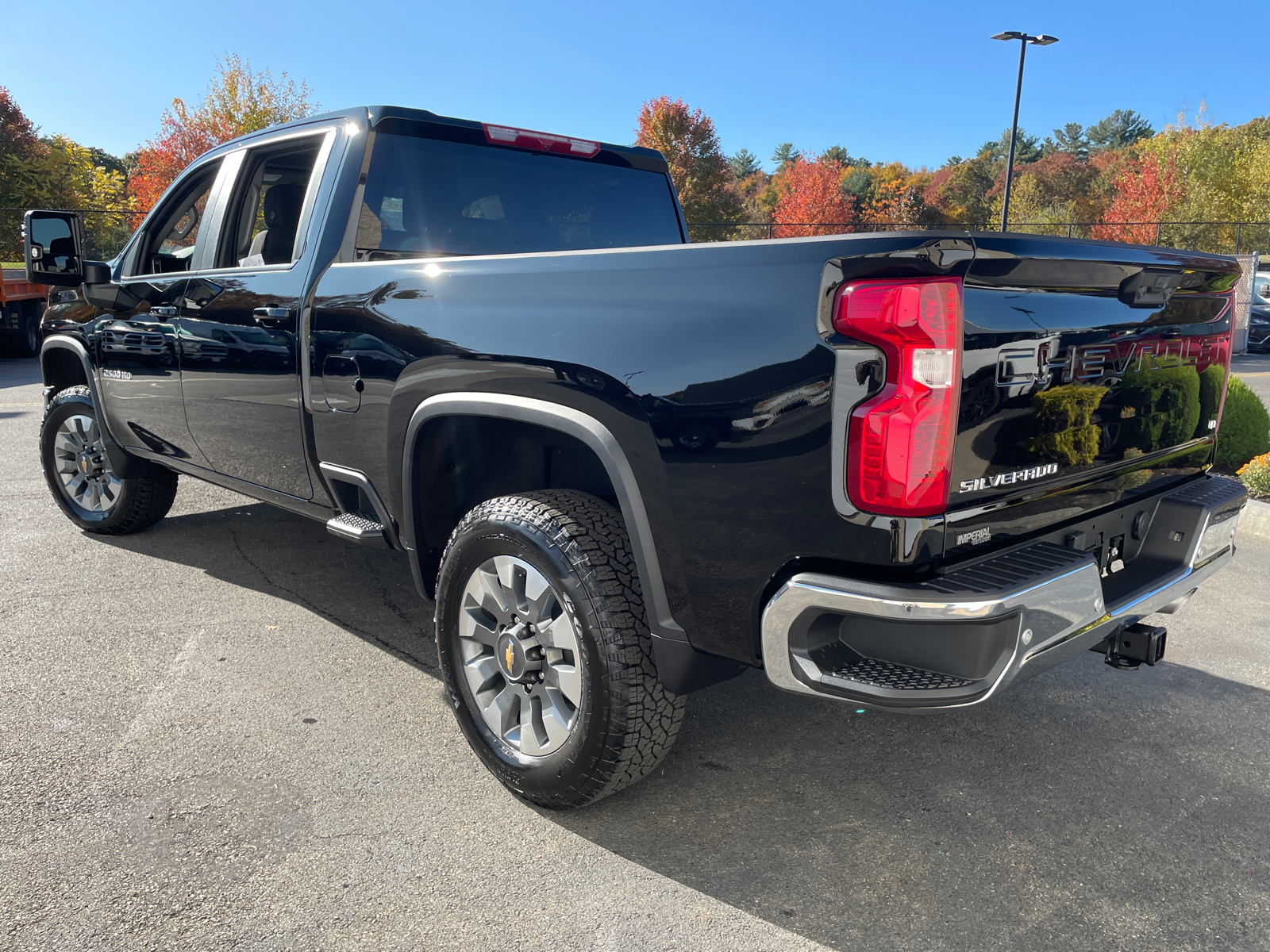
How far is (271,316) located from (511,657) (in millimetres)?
1726

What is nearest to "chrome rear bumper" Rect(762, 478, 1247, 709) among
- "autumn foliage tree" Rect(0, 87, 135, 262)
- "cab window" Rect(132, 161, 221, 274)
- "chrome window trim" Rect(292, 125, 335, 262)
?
"chrome window trim" Rect(292, 125, 335, 262)

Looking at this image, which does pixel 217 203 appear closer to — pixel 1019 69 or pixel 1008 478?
pixel 1008 478

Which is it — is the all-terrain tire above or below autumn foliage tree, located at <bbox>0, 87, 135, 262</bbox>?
below

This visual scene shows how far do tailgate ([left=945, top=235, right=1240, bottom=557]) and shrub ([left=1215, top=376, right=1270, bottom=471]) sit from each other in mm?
4997

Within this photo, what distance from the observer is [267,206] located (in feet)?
13.3

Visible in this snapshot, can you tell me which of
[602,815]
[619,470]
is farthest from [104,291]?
[602,815]

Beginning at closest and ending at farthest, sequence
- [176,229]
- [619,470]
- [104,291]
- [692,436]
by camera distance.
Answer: [692,436]
[619,470]
[104,291]
[176,229]

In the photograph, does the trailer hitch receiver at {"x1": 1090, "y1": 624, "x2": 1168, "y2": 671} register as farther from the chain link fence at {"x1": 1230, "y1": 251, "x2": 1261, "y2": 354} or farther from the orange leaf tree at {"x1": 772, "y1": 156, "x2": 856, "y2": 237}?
the orange leaf tree at {"x1": 772, "y1": 156, "x2": 856, "y2": 237}

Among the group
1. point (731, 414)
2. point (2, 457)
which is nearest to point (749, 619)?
point (731, 414)

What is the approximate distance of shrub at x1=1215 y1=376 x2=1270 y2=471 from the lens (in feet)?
22.8

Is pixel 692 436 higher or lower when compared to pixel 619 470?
higher

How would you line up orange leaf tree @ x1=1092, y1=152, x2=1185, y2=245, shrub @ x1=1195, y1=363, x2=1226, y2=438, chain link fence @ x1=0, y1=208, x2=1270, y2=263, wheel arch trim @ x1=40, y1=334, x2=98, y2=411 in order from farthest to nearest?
orange leaf tree @ x1=1092, y1=152, x2=1185, y2=245 → chain link fence @ x1=0, y1=208, x2=1270, y2=263 → wheel arch trim @ x1=40, y1=334, x2=98, y2=411 → shrub @ x1=1195, y1=363, x2=1226, y2=438

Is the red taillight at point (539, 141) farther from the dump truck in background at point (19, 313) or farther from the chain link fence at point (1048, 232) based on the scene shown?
the chain link fence at point (1048, 232)

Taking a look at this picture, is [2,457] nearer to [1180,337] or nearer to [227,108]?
[1180,337]
